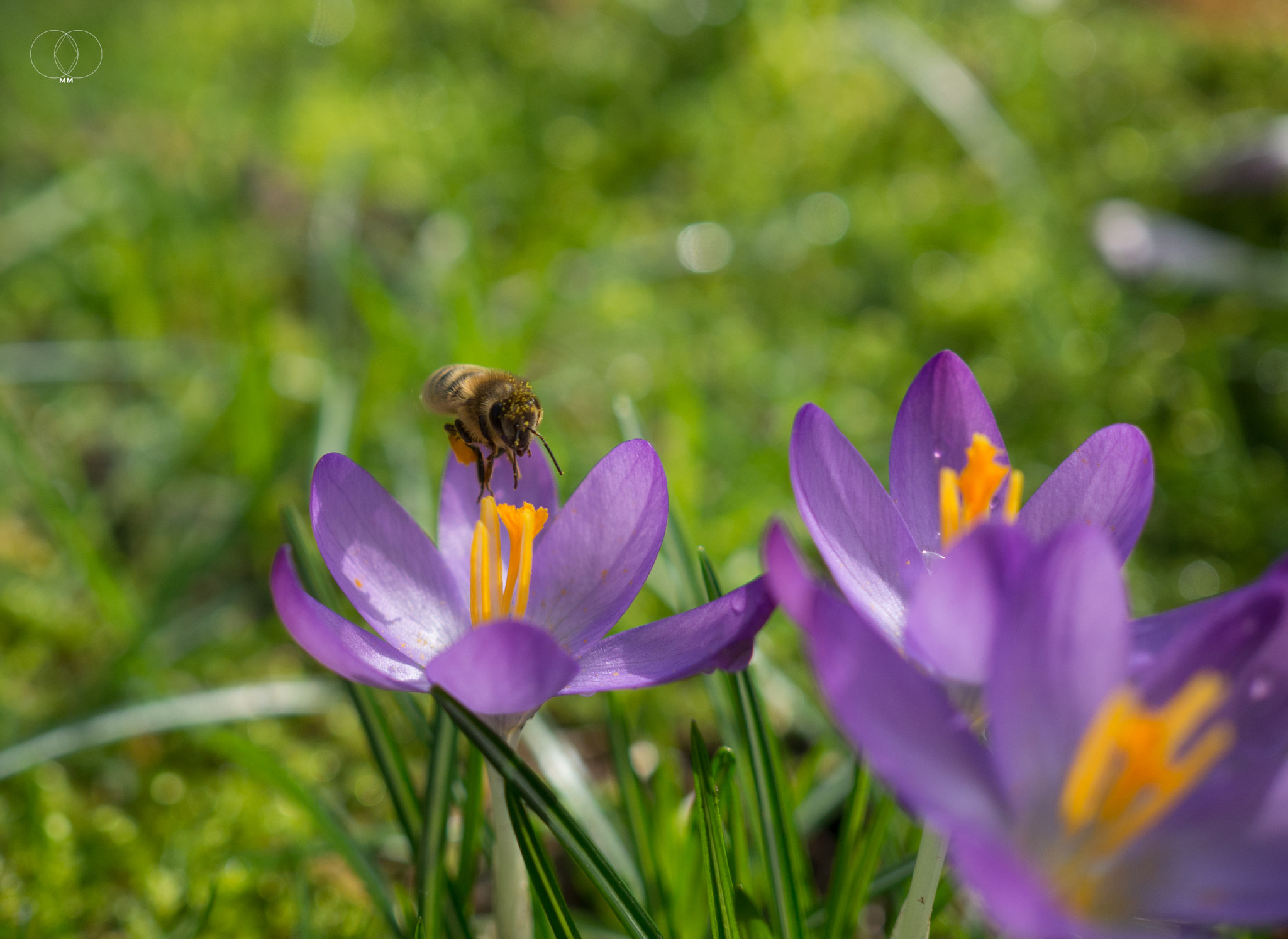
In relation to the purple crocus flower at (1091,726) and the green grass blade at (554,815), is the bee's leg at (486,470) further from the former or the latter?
the purple crocus flower at (1091,726)

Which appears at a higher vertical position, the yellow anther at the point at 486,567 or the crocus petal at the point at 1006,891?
the yellow anther at the point at 486,567

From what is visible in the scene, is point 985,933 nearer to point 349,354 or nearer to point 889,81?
point 349,354

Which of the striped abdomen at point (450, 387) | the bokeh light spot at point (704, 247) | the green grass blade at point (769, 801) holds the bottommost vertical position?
the green grass blade at point (769, 801)

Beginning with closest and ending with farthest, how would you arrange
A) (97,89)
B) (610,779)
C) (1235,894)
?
(1235,894) < (610,779) < (97,89)

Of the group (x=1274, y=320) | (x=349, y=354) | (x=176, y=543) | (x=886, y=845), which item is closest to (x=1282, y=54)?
(x=1274, y=320)

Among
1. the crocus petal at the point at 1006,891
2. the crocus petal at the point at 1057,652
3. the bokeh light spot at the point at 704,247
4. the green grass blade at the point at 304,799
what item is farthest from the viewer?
the bokeh light spot at the point at 704,247

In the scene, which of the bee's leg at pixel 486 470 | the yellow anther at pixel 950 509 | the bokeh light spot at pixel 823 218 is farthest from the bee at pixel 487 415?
the bokeh light spot at pixel 823 218

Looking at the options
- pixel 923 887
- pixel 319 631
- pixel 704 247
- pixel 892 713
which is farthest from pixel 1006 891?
pixel 704 247

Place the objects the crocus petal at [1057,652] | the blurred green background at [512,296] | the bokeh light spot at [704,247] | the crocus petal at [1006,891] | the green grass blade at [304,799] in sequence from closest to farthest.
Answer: the crocus petal at [1006,891] → the crocus petal at [1057,652] → the green grass blade at [304,799] → the blurred green background at [512,296] → the bokeh light spot at [704,247]
